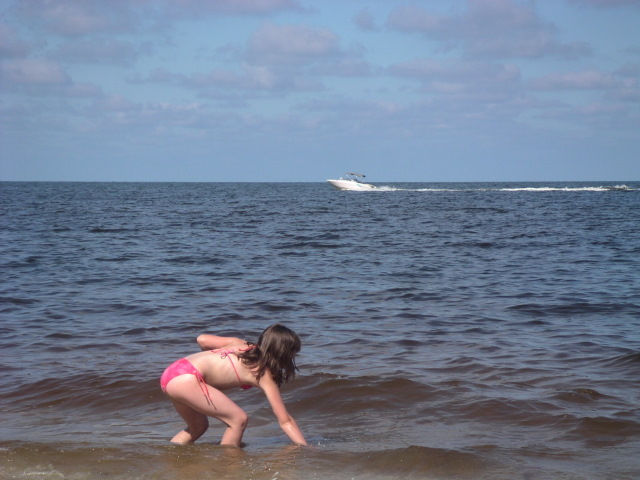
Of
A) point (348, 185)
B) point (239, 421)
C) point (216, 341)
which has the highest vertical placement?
point (348, 185)

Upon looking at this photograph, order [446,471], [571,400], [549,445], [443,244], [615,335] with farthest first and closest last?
[443,244] < [615,335] < [571,400] < [549,445] < [446,471]

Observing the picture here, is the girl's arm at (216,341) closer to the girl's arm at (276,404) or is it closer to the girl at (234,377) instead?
the girl at (234,377)

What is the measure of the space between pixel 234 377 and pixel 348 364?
10.2 feet

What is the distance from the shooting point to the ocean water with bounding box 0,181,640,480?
5.20m

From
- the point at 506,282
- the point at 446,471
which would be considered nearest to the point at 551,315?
the point at 506,282

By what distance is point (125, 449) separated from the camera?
5.27 meters

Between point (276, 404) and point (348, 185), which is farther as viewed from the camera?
point (348, 185)

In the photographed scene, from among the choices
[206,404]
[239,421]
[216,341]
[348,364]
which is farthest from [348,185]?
[206,404]

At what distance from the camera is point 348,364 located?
8.23 m

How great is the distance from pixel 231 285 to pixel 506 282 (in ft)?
18.7

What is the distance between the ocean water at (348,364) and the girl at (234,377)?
0.28 metres

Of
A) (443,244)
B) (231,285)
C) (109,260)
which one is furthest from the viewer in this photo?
(443,244)

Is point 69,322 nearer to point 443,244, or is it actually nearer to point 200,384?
point 200,384

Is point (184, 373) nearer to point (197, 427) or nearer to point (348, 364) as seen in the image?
point (197, 427)
